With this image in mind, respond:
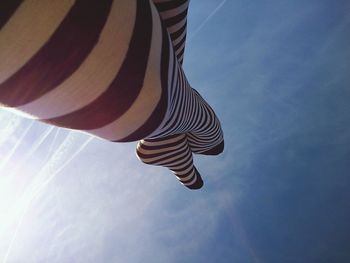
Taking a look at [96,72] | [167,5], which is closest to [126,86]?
[96,72]

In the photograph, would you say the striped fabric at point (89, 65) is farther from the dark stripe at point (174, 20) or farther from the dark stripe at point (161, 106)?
the dark stripe at point (174, 20)

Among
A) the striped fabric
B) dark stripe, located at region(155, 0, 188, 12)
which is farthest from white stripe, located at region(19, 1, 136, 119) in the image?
dark stripe, located at region(155, 0, 188, 12)

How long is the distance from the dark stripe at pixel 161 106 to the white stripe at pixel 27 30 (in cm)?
10

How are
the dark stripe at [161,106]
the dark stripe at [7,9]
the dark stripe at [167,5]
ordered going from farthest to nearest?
1. the dark stripe at [167,5]
2. the dark stripe at [161,106]
3. the dark stripe at [7,9]

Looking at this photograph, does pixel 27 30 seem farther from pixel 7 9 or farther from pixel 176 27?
pixel 176 27

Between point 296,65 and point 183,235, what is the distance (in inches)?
29.9

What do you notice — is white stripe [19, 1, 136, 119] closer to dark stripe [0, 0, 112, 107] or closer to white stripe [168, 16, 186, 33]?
dark stripe [0, 0, 112, 107]

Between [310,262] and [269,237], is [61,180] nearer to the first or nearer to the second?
[269,237]

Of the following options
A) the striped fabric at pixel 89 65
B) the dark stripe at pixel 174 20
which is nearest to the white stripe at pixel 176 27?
the dark stripe at pixel 174 20

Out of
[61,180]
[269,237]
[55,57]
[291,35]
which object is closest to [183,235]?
[269,237]

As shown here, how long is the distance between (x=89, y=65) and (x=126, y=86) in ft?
0.12

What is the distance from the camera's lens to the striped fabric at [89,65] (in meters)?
0.19

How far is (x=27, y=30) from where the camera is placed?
19 cm

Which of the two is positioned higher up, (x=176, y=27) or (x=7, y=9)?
(x=7, y=9)
